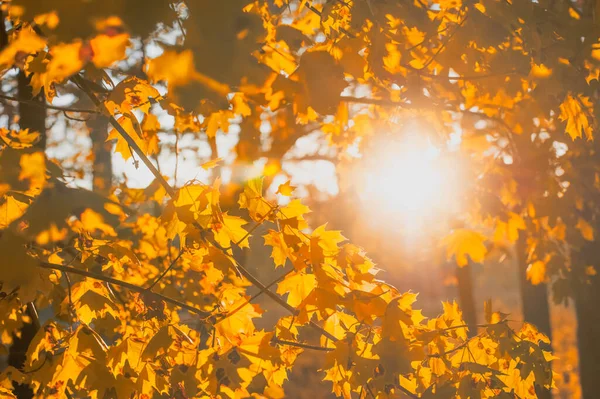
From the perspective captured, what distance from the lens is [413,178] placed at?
17.6ft

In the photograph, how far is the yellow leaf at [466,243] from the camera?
5.61 meters

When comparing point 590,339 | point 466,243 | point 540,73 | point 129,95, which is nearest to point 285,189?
point 129,95

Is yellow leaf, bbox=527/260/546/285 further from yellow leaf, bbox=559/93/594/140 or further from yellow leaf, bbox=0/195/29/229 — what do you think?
yellow leaf, bbox=0/195/29/229

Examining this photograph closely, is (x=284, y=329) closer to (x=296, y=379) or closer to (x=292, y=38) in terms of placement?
(x=292, y=38)

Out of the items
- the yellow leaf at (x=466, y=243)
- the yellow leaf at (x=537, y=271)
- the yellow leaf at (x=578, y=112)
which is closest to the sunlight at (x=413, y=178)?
the yellow leaf at (x=466, y=243)

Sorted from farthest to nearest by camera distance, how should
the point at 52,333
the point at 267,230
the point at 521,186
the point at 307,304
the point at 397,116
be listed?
1. the point at 521,186
2. the point at 397,116
3. the point at 52,333
4. the point at 267,230
5. the point at 307,304

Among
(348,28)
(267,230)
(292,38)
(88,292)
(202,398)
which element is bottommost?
(202,398)

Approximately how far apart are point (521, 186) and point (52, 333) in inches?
164

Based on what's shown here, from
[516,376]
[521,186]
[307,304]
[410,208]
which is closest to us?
[307,304]

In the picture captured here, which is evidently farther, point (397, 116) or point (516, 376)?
point (397, 116)

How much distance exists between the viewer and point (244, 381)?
7.45 feet

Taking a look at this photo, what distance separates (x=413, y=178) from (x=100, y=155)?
568cm

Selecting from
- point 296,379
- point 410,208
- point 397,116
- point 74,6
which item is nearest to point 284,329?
point 74,6

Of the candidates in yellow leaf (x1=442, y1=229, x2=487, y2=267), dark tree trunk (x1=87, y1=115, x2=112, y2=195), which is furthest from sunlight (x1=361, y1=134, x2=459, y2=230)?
dark tree trunk (x1=87, y1=115, x2=112, y2=195)
